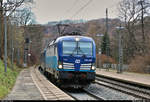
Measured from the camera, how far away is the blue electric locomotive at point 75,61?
14.3m

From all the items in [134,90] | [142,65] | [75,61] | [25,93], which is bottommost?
[134,90]

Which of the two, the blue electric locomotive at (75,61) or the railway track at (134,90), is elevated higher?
the blue electric locomotive at (75,61)

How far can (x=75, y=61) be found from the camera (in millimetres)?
14359

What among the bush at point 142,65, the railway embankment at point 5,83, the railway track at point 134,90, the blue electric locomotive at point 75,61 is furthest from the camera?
the bush at point 142,65

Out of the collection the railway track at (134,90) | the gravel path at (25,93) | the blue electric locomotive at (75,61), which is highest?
the blue electric locomotive at (75,61)

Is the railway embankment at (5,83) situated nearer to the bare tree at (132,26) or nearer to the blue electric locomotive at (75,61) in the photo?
the blue electric locomotive at (75,61)

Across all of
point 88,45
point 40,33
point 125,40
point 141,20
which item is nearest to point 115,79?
point 88,45

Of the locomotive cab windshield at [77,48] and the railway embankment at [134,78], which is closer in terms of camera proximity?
the locomotive cab windshield at [77,48]

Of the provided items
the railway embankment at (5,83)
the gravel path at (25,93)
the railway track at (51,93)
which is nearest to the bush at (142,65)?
the railway embankment at (5,83)

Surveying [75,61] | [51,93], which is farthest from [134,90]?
[51,93]

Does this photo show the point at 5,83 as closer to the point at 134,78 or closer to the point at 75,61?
the point at 75,61

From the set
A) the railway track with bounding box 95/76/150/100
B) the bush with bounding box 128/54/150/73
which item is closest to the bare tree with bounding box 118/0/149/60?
the bush with bounding box 128/54/150/73

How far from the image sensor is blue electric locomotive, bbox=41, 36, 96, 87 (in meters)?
14.3

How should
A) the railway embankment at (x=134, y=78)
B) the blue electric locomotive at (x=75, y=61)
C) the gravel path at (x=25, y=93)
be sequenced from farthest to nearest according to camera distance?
the railway embankment at (x=134, y=78) → the blue electric locomotive at (x=75, y=61) → the gravel path at (x=25, y=93)
